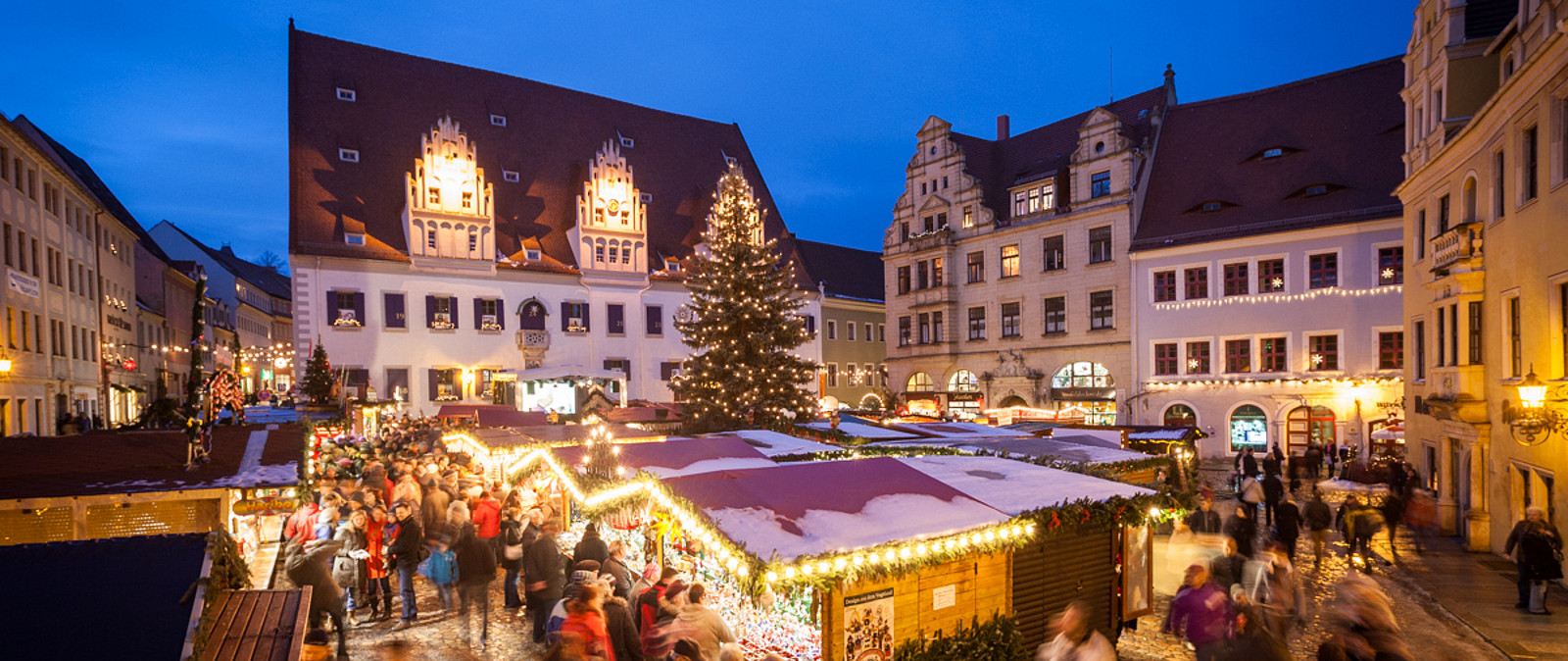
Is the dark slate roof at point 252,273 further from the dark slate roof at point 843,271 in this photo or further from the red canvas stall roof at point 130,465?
the red canvas stall roof at point 130,465

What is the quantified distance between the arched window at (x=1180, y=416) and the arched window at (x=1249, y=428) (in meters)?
1.45

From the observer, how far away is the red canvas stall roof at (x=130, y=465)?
33.1 ft

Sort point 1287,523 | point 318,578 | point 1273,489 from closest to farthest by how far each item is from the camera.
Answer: point 318,578 → point 1287,523 → point 1273,489

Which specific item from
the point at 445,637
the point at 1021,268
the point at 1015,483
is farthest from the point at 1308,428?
the point at 445,637

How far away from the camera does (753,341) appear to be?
2280 centimetres

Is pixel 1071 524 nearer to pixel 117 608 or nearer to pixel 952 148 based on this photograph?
pixel 117 608

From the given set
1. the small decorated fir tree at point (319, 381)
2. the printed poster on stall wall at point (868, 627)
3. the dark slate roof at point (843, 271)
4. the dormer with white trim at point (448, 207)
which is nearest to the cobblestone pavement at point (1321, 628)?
the printed poster on stall wall at point (868, 627)

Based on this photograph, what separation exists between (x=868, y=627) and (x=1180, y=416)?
29.0m

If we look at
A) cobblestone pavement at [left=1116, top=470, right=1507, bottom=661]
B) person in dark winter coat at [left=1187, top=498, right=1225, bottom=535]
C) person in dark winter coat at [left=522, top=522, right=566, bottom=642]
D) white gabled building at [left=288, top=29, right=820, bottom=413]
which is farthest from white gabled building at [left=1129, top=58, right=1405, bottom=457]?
person in dark winter coat at [left=522, top=522, right=566, bottom=642]

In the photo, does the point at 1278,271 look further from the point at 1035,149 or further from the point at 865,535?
A: the point at 865,535

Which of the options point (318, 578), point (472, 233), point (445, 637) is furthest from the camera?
point (472, 233)

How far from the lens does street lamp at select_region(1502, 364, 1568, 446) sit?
40.0 feet

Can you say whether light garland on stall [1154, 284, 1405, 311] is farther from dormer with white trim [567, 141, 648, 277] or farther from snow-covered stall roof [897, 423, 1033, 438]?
dormer with white trim [567, 141, 648, 277]

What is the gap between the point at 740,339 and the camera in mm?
23031
